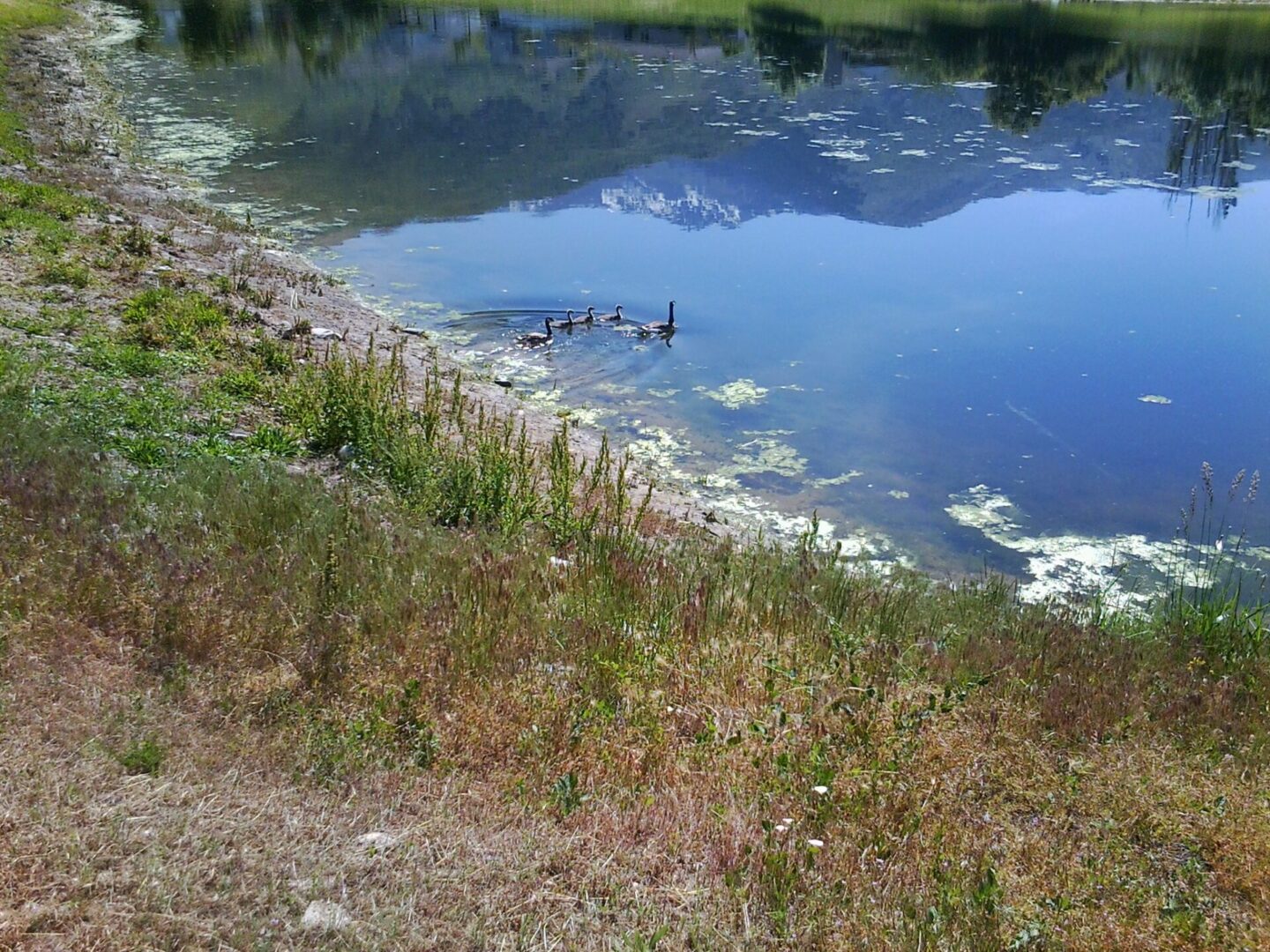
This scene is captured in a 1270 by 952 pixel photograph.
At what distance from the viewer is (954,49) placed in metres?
46.4

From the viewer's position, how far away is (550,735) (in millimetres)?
5016

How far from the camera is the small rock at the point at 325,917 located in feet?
11.8

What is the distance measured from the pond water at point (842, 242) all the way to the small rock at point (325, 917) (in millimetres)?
7906

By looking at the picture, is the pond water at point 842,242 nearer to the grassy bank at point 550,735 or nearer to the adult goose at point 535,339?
the adult goose at point 535,339

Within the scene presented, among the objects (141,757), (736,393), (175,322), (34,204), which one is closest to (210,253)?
(34,204)

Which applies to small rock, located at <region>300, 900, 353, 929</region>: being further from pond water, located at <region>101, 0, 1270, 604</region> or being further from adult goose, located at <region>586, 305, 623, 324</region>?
adult goose, located at <region>586, 305, 623, 324</region>

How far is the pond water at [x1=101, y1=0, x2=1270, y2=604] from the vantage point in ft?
41.4

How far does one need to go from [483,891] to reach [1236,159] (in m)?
31.6

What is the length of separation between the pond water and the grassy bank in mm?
4209

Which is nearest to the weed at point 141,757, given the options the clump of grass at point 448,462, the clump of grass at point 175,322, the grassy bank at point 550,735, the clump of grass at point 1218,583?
the grassy bank at point 550,735

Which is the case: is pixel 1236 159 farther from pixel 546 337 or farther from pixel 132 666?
pixel 132 666

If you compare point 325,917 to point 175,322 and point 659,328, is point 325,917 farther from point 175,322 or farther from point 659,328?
point 659,328

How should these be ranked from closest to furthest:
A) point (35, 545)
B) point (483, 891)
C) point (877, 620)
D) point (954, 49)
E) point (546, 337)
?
point (483, 891), point (35, 545), point (877, 620), point (546, 337), point (954, 49)

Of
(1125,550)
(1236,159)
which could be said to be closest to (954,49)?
(1236,159)
